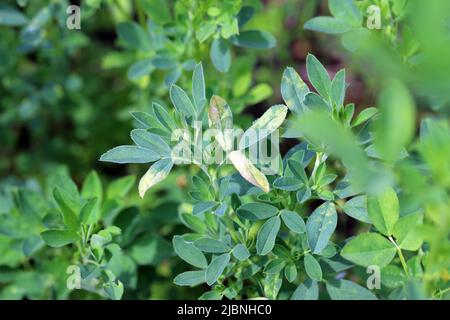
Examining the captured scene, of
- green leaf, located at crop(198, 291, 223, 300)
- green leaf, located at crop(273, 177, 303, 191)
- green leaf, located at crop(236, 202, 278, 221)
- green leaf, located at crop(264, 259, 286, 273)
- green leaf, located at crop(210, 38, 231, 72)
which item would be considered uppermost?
green leaf, located at crop(210, 38, 231, 72)

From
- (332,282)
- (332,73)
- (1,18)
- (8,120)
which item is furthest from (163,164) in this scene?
(332,73)

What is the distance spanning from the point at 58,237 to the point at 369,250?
0.70m

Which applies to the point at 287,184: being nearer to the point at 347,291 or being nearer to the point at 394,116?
the point at 347,291

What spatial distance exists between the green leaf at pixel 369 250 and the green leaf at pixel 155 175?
1.33 ft

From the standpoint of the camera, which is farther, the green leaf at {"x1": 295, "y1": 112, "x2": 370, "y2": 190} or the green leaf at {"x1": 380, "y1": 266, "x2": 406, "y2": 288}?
the green leaf at {"x1": 380, "y1": 266, "x2": 406, "y2": 288}

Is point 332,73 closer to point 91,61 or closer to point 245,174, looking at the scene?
point 91,61

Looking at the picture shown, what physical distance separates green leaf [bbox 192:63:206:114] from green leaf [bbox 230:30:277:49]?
15.6 inches

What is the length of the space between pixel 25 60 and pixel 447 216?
2.06m

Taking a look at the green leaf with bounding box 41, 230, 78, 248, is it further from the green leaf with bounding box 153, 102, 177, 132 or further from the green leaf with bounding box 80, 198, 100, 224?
the green leaf with bounding box 153, 102, 177, 132

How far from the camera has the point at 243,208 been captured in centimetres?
142

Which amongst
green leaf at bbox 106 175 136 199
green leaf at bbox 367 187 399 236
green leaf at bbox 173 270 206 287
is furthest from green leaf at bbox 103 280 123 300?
green leaf at bbox 367 187 399 236

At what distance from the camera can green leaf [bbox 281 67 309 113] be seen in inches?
56.4

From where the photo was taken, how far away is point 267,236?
4.63ft

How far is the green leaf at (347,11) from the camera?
1620 millimetres
